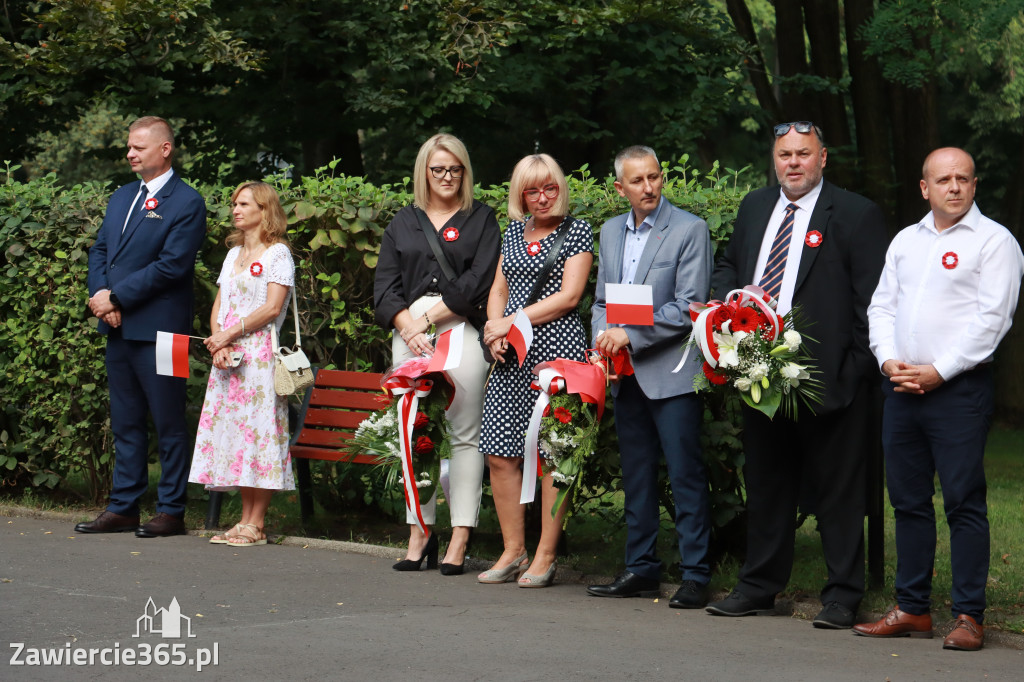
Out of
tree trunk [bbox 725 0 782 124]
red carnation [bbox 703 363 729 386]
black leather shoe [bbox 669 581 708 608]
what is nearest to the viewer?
red carnation [bbox 703 363 729 386]

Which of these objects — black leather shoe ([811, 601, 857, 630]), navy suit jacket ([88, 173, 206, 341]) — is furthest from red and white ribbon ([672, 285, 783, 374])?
navy suit jacket ([88, 173, 206, 341])

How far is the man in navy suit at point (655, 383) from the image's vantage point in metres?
6.14

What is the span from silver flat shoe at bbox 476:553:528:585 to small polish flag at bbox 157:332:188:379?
2302mm

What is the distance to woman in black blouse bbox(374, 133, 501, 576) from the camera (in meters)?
6.82

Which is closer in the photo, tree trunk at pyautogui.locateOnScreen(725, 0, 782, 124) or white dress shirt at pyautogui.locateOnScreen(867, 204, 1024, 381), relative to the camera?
white dress shirt at pyautogui.locateOnScreen(867, 204, 1024, 381)

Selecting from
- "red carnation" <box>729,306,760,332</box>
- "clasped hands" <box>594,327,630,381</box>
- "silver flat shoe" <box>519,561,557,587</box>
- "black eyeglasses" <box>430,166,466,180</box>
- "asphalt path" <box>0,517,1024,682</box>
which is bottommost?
"asphalt path" <box>0,517,1024,682</box>

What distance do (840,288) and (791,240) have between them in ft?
1.05

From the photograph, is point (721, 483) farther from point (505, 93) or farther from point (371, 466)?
point (505, 93)

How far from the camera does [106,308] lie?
774 cm

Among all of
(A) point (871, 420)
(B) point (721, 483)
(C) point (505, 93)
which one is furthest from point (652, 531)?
(C) point (505, 93)

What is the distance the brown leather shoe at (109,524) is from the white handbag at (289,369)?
135cm

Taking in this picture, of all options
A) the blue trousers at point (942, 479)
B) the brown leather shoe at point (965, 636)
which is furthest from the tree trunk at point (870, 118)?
the brown leather shoe at point (965, 636)

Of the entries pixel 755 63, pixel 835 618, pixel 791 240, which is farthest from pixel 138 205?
pixel 755 63

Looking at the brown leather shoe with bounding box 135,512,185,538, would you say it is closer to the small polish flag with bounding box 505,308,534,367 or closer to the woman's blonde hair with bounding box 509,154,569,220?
the small polish flag with bounding box 505,308,534,367
